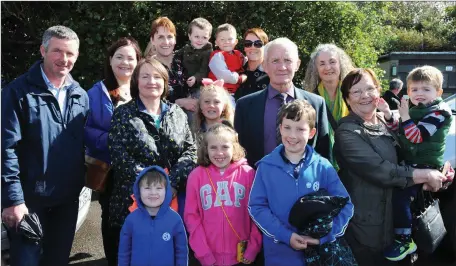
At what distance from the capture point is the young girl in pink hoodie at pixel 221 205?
11.1 feet

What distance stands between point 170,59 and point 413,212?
2.67 m

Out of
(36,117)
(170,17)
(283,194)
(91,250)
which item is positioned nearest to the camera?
(283,194)

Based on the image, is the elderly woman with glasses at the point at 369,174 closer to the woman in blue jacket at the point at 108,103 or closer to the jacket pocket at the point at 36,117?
the woman in blue jacket at the point at 108,103

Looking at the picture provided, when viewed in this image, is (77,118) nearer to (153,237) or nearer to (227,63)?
(153,237)

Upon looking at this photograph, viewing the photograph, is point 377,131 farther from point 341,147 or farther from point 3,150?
point 3,150

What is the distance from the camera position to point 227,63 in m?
5.20

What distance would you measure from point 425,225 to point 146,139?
2128mm

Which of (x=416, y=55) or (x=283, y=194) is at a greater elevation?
(x=416, y=55)

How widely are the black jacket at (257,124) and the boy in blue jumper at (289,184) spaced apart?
1.23 ft

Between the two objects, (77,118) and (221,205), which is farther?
(77,118)

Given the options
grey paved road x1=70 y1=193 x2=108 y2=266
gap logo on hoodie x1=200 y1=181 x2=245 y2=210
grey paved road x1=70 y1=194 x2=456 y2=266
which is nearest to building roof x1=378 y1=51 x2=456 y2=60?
grey paved road x1=70 y1=194 x2=456 y2=266

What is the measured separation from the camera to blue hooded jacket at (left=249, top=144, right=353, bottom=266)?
3154 millimetres

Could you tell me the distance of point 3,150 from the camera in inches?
128

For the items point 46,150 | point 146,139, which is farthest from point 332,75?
point 46,150
